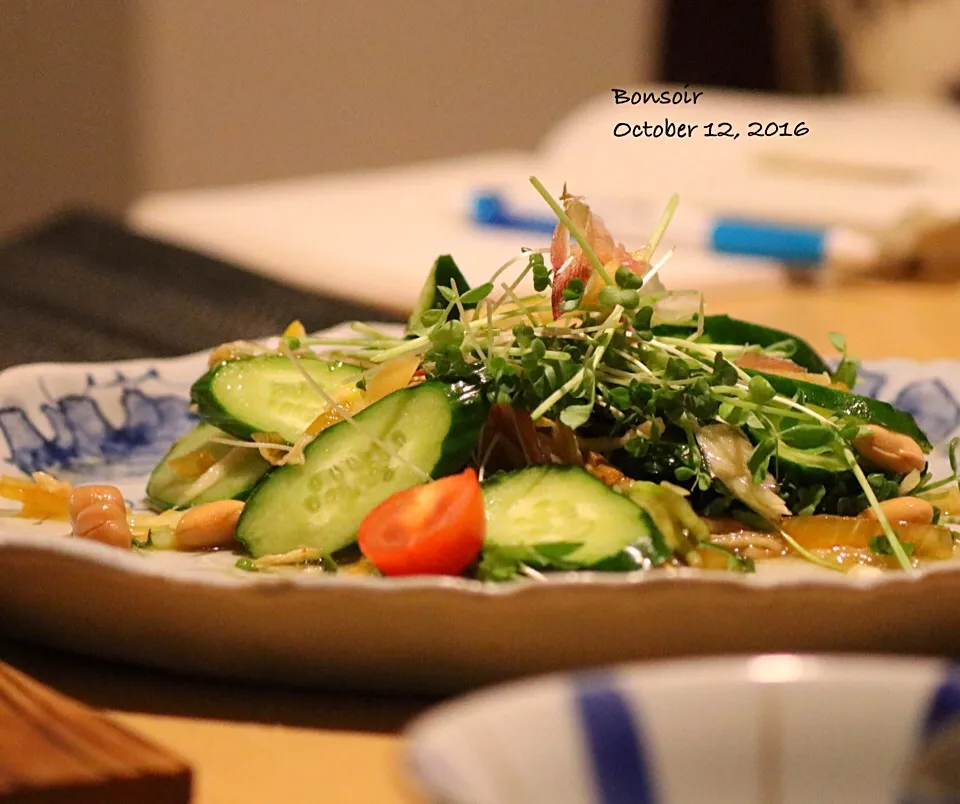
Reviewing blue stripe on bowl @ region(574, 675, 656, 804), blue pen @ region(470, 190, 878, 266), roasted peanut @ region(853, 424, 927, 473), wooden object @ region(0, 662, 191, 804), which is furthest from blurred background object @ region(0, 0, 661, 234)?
blue stripe on bowl @ region(574, 675, 656, 804)

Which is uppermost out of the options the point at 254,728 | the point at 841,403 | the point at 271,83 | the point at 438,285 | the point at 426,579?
the point at 271,83

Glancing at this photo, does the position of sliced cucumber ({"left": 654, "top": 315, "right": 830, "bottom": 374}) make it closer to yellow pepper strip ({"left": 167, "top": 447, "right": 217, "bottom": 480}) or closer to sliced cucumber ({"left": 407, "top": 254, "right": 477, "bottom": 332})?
sliced cucumber ({"left": 407, "top": 254, "right": 477, "bottom": 332})

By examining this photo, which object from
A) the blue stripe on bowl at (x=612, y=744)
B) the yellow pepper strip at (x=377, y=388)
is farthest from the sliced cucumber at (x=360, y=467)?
the blue stripe on bowl at (x=612, y=744)

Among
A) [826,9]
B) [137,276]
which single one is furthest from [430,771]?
[826,9]

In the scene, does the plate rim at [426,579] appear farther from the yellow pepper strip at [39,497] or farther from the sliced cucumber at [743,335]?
the sliced cucumber at [743,335]

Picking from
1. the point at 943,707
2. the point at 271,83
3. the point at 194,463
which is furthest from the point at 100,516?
the point at 271,83

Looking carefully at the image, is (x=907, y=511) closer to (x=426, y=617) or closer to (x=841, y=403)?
(x=841, y=403)

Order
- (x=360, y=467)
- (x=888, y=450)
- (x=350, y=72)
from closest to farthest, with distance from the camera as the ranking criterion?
(x=360, y=467), (x=888, y=450), (x=350, y=72)
